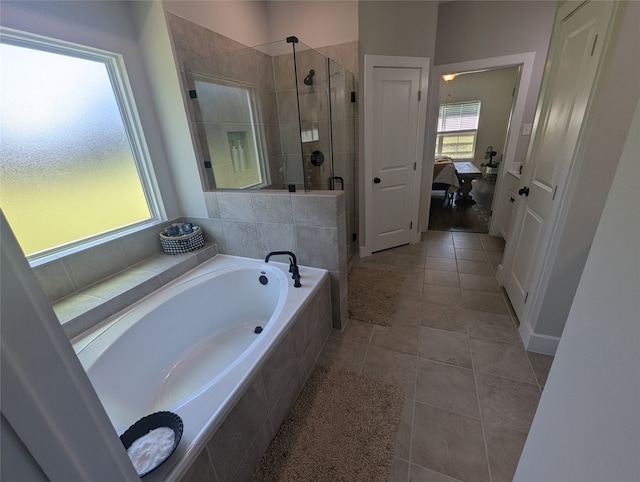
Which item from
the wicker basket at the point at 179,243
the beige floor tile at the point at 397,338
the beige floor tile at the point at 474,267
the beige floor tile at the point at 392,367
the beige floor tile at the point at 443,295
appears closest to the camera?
the beige floor tile at the point at 392,367

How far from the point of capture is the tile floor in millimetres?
1271

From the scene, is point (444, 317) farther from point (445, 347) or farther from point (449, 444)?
point (449, 444)

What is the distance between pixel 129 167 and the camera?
6.57 ft

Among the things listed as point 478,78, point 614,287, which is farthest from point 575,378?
point 478,78

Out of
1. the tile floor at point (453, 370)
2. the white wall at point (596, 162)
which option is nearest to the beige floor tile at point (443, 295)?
the tile floor at point (453, 370)

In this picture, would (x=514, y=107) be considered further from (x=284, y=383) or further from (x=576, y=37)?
(x=284, y=383)

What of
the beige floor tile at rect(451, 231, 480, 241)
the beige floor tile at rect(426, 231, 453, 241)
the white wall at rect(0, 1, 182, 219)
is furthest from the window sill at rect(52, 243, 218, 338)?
the beige floor tile at rect(451, 231, 480, 241)

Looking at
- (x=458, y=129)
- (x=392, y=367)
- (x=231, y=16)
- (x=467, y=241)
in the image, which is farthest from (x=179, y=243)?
(x=458, y=129)

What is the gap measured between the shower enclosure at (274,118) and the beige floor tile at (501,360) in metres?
1.67

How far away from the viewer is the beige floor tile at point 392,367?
165 centimetres

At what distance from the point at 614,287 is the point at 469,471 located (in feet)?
3.88

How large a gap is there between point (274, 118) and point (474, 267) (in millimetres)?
2679

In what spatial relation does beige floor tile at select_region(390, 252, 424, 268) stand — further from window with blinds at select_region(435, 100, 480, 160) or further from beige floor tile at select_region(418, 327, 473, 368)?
window with blinds at select_region(435, 100, 480, 160)

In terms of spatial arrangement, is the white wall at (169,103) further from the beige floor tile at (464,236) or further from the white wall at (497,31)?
the beige floor tile at (464,236)
